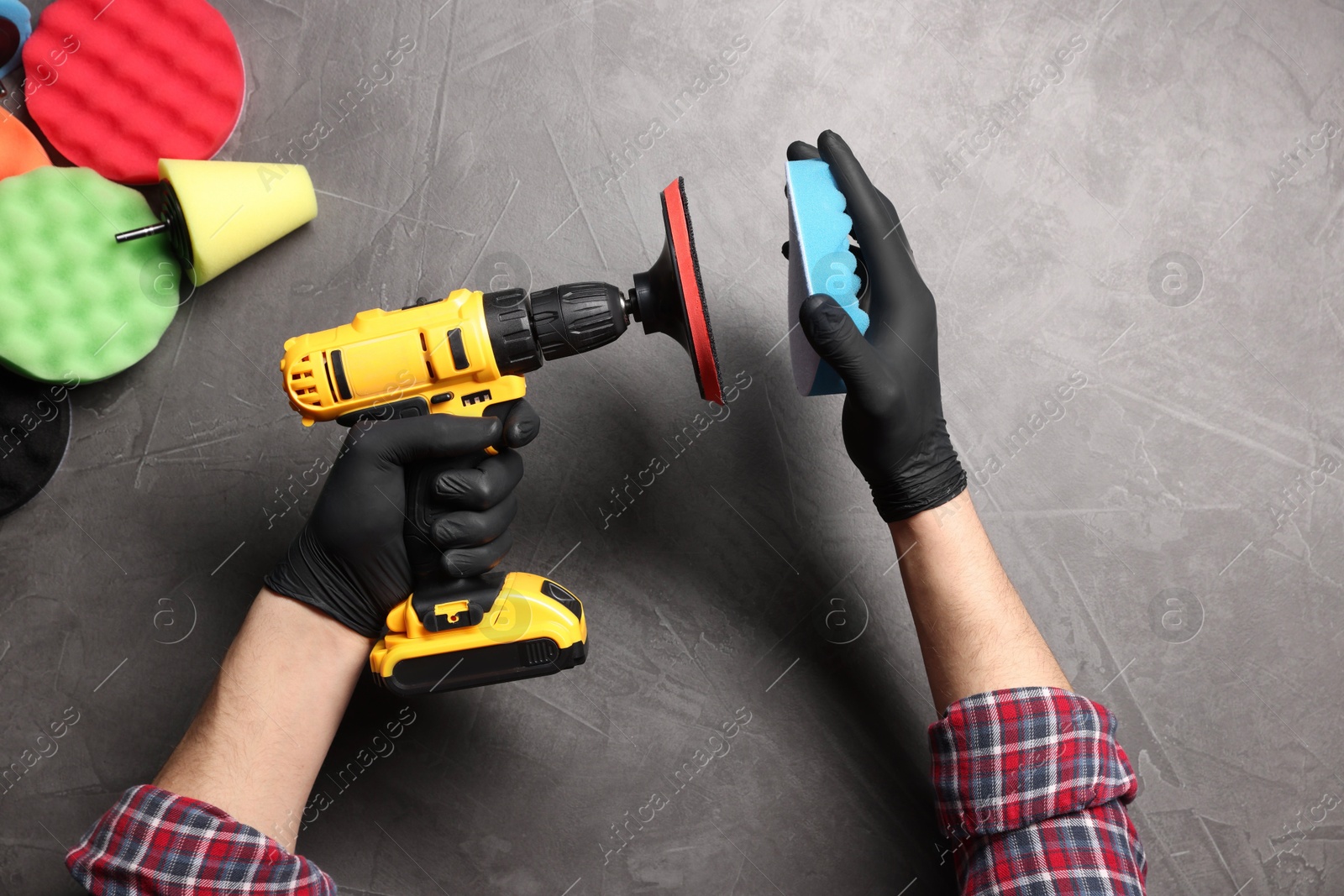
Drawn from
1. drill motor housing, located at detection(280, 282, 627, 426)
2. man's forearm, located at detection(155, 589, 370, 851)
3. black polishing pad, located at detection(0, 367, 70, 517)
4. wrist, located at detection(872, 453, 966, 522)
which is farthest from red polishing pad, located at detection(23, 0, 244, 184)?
wrist, located at detection(872, 453, 966, 522)

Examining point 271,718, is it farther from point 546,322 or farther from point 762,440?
point 762,440

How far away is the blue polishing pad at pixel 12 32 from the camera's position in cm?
147

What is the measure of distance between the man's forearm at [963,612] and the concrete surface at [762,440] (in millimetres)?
226

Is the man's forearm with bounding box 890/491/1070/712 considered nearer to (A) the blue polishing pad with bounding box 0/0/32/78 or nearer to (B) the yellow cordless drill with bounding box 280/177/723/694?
(B) the yellow cordless drill with bounding box 280/177/723/694

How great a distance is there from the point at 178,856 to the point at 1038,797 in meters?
1.21

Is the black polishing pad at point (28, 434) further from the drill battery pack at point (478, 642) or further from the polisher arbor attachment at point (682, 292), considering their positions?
the polisher arbor attachment at point (682, 292)

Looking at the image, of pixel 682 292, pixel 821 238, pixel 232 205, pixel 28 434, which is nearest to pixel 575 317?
pixel 682 292

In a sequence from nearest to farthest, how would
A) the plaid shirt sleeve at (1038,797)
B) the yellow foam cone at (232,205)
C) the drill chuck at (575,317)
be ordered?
the plaid shirt sleeve at (1038,797), the drill chuck at (575,317), the yellow foam cone at (232,205)

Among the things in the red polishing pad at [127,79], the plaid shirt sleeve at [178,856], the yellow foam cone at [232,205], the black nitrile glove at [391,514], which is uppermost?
the red polishing pad at [127,79]

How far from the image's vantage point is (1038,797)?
44.1 inches

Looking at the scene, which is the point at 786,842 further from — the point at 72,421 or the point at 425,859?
the point at 72,421

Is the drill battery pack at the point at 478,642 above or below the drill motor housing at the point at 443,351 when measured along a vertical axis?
below

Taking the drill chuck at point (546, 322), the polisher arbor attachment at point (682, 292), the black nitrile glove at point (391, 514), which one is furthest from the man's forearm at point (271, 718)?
the polisher arbor attachment at point (682, 292)

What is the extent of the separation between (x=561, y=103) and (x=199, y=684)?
1335mm
